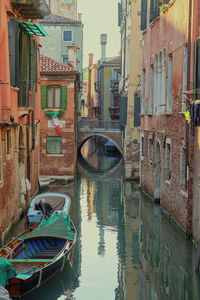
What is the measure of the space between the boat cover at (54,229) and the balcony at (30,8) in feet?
22.1

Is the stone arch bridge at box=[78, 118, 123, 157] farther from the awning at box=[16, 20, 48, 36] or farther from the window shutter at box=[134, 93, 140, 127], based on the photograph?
Result: the awning at box=[16, 20, 48, 36]

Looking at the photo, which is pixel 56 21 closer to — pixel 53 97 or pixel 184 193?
pixel 53 97

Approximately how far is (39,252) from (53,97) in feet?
57.8

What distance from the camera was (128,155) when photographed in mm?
30141

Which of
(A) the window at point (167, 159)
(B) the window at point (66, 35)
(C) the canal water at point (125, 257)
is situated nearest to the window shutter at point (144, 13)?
(A) the window at point (167, 159)

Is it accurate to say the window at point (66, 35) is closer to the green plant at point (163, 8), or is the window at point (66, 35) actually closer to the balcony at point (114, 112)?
the balcony at point (114, 112)

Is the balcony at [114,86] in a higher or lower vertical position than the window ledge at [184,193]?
higher

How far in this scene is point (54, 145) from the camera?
3081 centimetres

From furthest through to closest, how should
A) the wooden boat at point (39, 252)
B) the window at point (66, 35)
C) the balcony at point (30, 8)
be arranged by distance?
the window at point (66, 35) → the balcony at point (30, 8) → the wooden boat at point (39, 252)

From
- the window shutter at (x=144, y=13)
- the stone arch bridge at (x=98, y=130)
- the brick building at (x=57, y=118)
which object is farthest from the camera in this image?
the stone arch bridge at (x=98, y=130)

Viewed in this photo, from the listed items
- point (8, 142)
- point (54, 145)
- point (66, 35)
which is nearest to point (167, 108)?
point (8, 142)

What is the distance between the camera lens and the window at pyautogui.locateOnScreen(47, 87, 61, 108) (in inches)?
1183

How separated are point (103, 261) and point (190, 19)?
6940mm

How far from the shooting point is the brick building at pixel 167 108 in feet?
53.5
